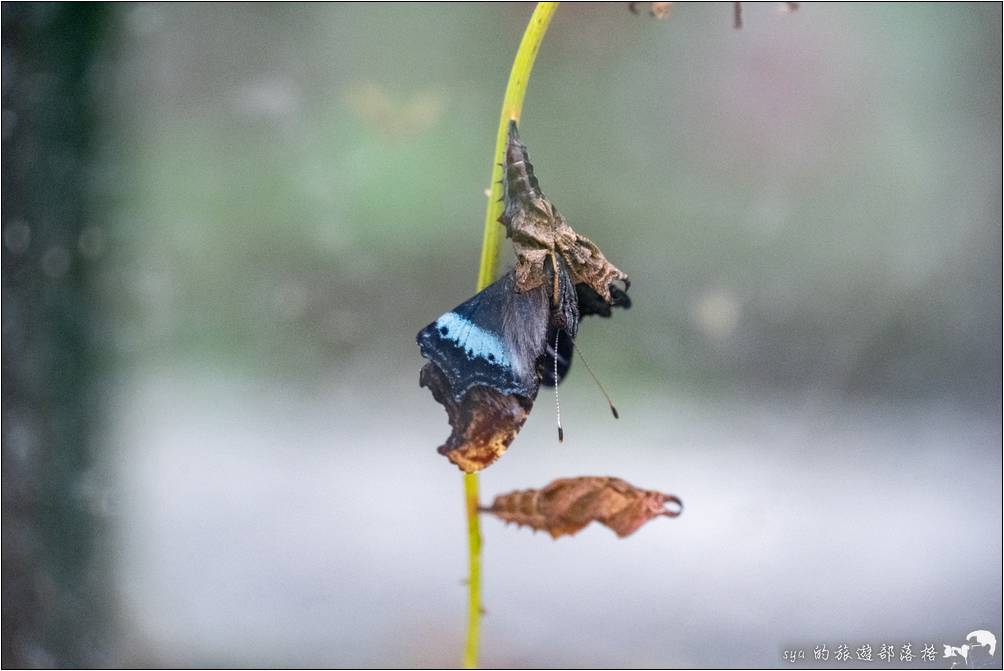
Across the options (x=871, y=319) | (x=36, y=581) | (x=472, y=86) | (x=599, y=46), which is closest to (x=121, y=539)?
(x=36, y=581)

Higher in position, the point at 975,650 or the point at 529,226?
the point at 529,226

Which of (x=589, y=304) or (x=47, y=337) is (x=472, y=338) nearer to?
(x=589, y=304)

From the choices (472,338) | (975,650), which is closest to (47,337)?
(472,338)

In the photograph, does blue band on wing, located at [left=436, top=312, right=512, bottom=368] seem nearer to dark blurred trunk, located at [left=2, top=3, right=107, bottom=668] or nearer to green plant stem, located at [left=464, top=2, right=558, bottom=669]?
green plant stem, located at [left=464, top=2, right=558, bottom=669]

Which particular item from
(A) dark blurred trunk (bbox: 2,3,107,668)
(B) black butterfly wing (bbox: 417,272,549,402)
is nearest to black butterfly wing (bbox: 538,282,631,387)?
(B) black butterfly wing (bbox: 417,272,549,402)

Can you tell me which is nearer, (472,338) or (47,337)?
(472,338)

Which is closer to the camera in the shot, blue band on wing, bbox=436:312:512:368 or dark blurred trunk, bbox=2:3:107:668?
blue band on wing, bbox=436:312:512:368

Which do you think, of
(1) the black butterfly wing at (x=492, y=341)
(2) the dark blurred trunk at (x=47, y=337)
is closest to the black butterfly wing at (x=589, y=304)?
(1) the black butterfly wing at (x=492, y=341)

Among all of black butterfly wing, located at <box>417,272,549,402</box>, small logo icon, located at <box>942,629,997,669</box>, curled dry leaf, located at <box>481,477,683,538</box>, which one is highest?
black butterfly wing, located at <box>417,272,549,402</box>
